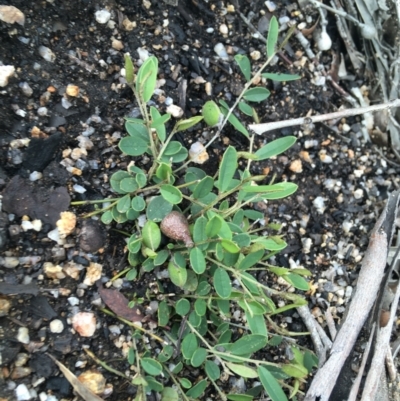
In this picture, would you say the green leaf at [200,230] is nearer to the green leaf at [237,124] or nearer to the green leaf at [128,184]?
the green leaf at [128,184]

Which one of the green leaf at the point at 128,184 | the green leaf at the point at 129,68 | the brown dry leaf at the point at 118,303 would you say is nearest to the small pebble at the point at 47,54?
the green leaf at the point at 129,68

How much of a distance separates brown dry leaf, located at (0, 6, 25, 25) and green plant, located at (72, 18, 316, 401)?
0.32 meters

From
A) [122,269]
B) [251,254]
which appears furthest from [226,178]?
[122,269]

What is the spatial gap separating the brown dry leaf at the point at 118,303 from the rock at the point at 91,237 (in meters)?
0.10

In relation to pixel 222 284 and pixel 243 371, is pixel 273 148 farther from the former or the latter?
pixel 243 371

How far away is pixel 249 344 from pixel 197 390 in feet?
0.60

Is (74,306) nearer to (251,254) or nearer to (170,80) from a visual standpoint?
(251,254)

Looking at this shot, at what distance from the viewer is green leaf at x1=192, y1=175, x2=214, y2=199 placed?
124 cm

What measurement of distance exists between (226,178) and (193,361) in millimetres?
449

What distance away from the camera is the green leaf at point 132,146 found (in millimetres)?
1248

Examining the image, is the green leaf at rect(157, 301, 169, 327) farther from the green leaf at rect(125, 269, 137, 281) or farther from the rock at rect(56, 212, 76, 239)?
the rock at rect(56, 212, 76, 239)

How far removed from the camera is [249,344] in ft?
4.00

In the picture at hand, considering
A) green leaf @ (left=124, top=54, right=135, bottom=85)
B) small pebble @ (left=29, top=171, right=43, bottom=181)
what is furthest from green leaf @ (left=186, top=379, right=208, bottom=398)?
green leaf @ (left=124, top=54, right=135, bottom=85)

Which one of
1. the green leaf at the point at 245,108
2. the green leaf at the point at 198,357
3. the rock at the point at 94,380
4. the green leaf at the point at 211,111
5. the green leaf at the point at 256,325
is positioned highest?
the green leaf at the point at 211,111
